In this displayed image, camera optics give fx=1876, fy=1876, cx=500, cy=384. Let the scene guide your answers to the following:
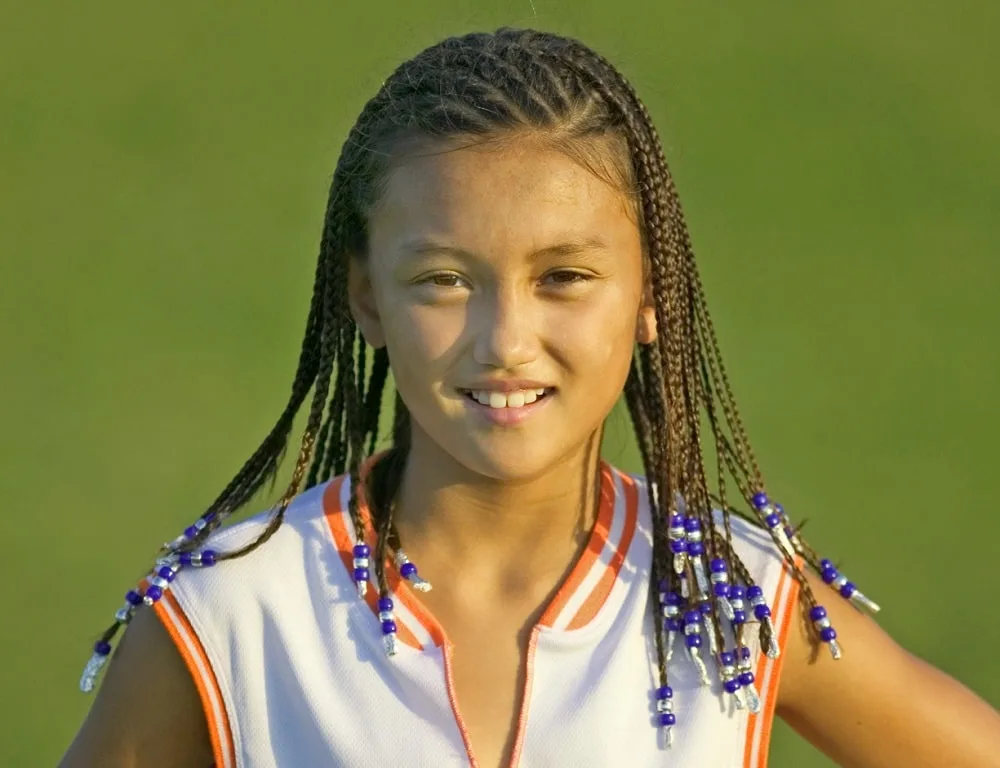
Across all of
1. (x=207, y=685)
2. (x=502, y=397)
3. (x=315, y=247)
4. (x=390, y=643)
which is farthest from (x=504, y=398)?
(x=315, y=247)

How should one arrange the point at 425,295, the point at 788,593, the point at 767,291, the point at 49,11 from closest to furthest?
the point at 425,295
the point at 788,593
the point at 767,291
the point at 49,11

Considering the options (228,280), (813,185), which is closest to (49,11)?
(228,280)

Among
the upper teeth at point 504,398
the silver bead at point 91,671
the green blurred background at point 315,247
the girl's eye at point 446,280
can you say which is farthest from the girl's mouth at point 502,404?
the green blurred background at point 315,247

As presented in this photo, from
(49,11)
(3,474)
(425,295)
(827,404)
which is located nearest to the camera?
(425,295)

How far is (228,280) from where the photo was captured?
8242 mm

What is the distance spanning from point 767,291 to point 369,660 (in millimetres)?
5526

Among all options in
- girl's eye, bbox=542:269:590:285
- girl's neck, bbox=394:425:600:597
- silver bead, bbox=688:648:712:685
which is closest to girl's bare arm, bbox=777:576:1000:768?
silver bead, bbox=688:648:712:685

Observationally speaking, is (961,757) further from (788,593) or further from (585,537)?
(585,537)

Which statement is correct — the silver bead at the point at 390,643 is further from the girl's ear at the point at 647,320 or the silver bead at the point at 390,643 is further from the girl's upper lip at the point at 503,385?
the girl's ear at the point at 647,320

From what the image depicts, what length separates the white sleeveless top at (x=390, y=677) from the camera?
112 inches

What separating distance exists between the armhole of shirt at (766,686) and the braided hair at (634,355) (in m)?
0.03

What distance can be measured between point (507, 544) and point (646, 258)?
1.68 feet

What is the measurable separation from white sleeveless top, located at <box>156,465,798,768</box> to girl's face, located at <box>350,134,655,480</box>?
280 millimetres

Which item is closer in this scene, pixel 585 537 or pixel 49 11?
pixel 585 537
